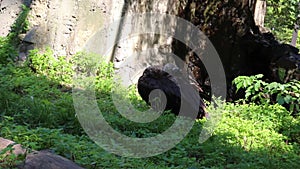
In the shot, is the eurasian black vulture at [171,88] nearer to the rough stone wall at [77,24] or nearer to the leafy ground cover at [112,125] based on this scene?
the leafy ground cover at [112,125]

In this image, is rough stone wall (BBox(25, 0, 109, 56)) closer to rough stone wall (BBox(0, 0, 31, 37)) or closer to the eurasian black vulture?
rough stone wall (BBox(0, 0, 31, 37))

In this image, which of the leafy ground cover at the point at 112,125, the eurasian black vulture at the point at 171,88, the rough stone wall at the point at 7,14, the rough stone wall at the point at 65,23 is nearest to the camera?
the leafy ground cover at the point at 112,125

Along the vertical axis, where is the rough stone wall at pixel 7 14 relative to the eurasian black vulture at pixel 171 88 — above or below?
above

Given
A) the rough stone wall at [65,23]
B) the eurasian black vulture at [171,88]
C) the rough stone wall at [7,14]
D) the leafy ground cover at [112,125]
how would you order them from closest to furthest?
the leafy ground cover at [112,125] < the eurasian black vulture at [171,88] < the rough stone wall at [65,23] < the rough stone wall at [7,14]

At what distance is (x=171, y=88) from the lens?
287 inches

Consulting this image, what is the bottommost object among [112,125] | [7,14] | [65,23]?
[112,125]

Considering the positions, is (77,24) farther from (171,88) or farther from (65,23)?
(171,88)

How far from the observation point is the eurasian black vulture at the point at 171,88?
7180mm

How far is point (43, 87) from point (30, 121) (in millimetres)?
1717

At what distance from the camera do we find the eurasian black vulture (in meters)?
7.18

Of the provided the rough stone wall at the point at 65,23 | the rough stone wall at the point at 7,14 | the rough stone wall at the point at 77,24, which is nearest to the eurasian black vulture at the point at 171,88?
the rough stone wall at the point at 77,24

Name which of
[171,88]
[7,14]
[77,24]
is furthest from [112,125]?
[7,14]

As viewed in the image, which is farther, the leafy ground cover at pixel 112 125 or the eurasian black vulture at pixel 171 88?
the eurasian black vulture at pixel 171 88

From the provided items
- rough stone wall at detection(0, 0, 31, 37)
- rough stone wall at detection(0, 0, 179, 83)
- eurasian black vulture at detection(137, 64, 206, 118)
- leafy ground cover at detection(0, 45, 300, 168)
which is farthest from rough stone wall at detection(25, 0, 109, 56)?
eurasian black vulture at detection(137, 64, 206, 118)
